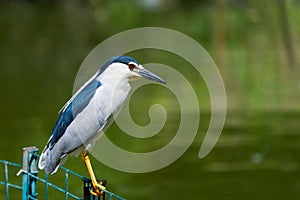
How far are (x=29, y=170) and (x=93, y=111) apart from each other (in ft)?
1.51

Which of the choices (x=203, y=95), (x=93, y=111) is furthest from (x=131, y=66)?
(x=203, y=95)

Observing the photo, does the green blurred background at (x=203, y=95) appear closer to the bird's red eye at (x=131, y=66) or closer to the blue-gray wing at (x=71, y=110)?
the blue-gray wing at (x=71, y=110)

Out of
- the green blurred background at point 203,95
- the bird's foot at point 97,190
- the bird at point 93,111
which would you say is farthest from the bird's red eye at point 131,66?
the green blurred background at point 203,95

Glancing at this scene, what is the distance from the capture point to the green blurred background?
8.76m

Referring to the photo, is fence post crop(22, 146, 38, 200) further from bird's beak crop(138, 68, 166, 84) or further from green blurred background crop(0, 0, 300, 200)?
green blurred background crop(0, 0, 300, 200)

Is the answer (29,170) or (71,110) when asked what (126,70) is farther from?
(29,170)

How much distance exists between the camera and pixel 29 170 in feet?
14.9

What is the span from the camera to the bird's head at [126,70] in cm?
446

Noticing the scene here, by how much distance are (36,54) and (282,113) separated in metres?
8.55

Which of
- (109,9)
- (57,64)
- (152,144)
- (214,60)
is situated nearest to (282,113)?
(152,144)

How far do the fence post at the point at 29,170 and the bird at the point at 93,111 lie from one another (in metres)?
0.04

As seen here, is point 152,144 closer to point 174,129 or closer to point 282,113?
point 174,129

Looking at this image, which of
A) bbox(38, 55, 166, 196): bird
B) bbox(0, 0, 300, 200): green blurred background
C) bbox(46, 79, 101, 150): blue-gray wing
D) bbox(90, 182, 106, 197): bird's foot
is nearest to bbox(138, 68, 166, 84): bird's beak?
bbox(38, 55, 166, 196): bird

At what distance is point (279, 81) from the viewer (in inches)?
559
